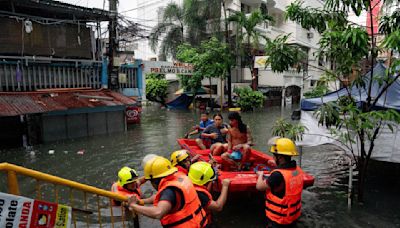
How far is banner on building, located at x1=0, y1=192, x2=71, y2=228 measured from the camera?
2363mm

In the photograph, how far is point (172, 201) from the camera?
2910mm

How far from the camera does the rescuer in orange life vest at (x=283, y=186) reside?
13.3 ft

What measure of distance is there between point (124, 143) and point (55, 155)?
113 inches

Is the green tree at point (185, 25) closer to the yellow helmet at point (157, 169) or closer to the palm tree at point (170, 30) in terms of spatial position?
the palm tree at point (170, 30)

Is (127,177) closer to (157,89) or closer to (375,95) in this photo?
(375,95)

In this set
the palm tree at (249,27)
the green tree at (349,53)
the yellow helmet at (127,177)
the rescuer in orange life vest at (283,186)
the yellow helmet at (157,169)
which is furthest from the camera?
the palm tree at (249,27)

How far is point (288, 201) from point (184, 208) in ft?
5.72

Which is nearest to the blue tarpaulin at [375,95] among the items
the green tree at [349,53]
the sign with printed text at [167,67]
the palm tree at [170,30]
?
the green tree at [349,53]

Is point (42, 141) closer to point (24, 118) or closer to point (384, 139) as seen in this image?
point (24, 118)

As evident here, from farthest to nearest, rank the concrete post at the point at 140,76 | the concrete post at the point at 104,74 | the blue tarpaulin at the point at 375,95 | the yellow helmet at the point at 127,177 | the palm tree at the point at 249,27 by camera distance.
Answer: the palm tree at the point at 249,27 → the concrete post at the point at 140,76 → the concrete post at the point at 104,74 → the blue tarpaulin at the point at 375,95 → the yellow helmet at the point at 127,177

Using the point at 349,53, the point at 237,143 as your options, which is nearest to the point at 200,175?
the point at 349,53

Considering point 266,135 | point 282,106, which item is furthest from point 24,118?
point 282,106

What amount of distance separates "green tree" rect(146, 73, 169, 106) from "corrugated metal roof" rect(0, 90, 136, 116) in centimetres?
1369

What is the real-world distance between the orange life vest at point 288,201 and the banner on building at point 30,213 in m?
2.60
